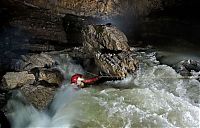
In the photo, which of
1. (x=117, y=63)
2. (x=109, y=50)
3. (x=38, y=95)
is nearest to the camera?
(x=38, y=95)

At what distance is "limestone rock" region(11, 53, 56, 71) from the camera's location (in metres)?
10.5

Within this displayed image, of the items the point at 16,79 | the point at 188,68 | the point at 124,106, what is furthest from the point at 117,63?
the point at 16,79

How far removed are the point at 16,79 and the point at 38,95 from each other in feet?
4.10

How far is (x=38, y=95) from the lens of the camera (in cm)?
884

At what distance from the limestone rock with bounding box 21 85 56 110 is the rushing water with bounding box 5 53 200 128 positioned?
16cm

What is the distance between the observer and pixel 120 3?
587 inches

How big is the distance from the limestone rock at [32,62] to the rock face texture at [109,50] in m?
1.46

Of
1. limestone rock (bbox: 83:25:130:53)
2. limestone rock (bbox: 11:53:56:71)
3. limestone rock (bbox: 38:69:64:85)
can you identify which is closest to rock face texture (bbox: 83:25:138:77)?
limestone rock (bbox: 83:25:130:53)

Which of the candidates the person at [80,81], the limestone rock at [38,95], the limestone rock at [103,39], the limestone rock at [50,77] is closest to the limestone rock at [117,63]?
the limestone rock at [103,39]

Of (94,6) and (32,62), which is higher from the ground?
(94,6)

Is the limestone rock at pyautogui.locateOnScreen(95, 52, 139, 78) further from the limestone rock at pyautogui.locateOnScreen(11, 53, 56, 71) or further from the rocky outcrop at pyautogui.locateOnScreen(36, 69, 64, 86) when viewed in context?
the limestone rock at pyautogui.locateOnScreen(11, 53, 56, 71)

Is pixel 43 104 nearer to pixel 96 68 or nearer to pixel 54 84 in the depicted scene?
pixel 54 84

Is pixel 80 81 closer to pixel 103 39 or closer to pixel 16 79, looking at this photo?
pixel 16 79

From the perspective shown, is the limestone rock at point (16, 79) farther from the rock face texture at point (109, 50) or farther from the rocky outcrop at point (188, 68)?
the rocky outcrop at point (188, 68)
